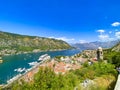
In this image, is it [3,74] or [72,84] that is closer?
[72,84]

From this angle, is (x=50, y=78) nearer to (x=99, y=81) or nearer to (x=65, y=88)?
(x=65, y=88)

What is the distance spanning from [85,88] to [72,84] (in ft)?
7.88

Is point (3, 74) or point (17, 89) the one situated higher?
point (17, 89)

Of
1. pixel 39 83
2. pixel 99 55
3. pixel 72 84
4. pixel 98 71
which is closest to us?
pixel 39 83

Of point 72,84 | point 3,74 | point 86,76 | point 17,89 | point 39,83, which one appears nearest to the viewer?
point 39,83

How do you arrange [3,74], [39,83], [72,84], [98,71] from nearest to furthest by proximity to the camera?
[39,83], [72,84], [98,71], [3,74]

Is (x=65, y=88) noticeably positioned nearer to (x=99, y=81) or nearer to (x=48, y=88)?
(x=48, y=88)

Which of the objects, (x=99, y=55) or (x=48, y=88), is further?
(x=99, y=55)

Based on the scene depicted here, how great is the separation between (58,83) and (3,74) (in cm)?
10658

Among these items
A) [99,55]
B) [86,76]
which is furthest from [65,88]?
[99,55]

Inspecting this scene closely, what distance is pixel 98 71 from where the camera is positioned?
4719cm

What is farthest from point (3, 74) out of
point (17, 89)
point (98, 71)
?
point (17, 89)

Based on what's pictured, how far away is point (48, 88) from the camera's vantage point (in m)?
28.9

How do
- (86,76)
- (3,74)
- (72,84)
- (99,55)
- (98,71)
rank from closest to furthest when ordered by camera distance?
(72,84), (86,76), (98,71), (99,55), (3,74)
